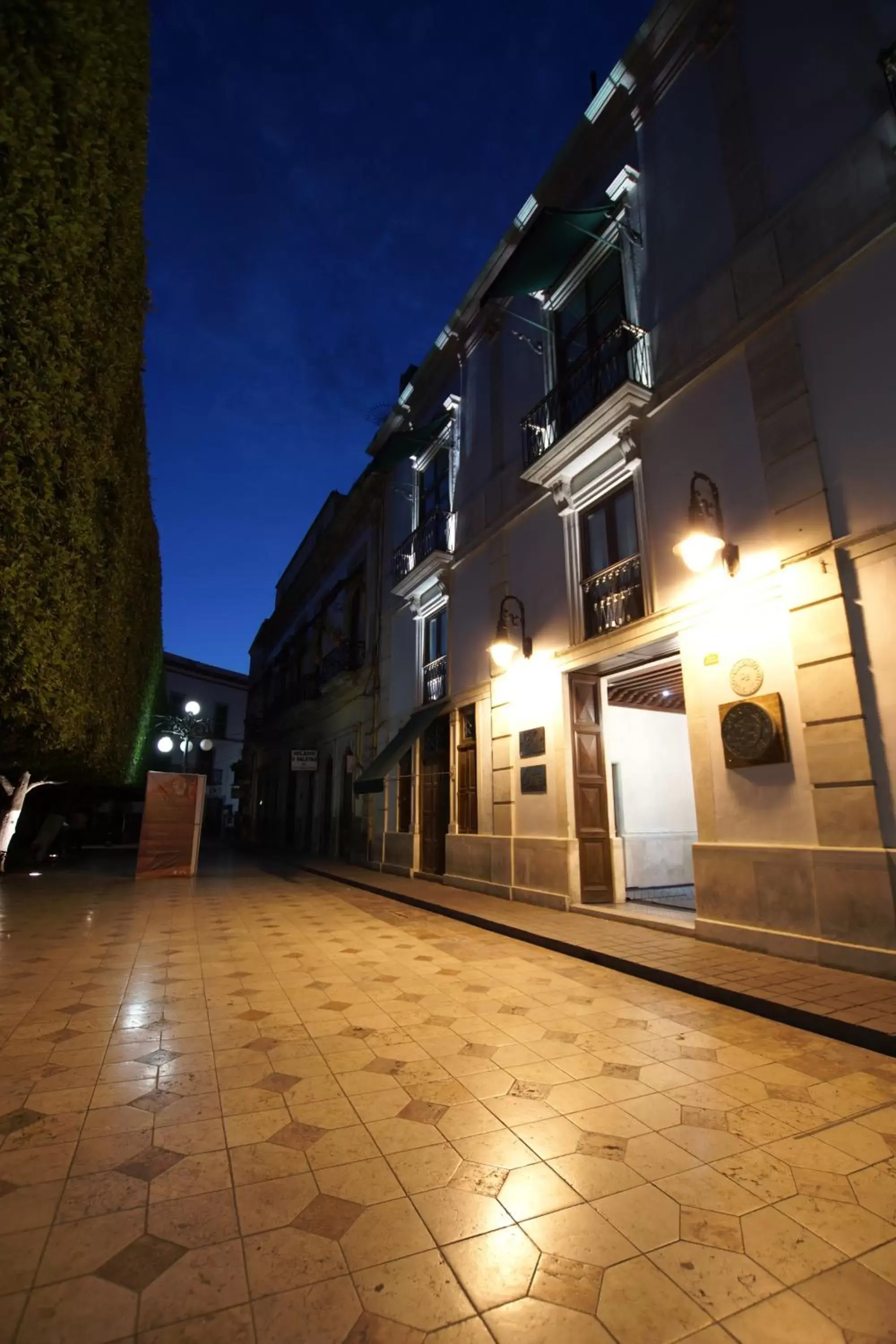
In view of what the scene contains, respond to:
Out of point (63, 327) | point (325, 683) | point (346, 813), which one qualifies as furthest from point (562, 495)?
point (346, 813)

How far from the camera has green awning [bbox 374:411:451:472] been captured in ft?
44.1

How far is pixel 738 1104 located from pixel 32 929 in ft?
24.9

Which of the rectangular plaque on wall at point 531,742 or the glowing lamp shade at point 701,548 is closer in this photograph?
the glowing lamp shade at point 701,548

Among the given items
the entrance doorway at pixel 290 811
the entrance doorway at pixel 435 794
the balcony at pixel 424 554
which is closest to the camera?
the entrance doorway at pixel 435 794

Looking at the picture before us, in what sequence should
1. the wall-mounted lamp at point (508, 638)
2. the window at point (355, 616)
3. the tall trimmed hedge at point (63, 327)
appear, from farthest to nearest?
the window at point (355, 616) < the wall-mounted lamp at point (508, 638) < the tall trimmed hedge at point (63, 327)

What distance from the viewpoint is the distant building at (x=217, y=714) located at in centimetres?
3900

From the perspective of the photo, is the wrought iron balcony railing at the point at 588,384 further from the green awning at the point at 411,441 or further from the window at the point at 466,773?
the window at the point at 466,773

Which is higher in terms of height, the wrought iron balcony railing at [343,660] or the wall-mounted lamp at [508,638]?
the wrought iron balcony railing at [343,660]

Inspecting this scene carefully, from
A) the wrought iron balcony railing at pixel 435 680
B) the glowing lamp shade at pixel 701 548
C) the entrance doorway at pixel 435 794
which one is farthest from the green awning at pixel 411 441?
the glowing lamp shade at pixel 701 548

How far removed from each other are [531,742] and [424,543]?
21.2ft

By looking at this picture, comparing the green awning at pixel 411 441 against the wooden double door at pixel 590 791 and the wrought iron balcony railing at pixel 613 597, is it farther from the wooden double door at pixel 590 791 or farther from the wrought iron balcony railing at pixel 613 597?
the wooden double door at pixel 590 791

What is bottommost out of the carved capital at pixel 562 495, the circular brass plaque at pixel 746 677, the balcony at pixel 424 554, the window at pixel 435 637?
the circular brass plaque at pixel 746 677

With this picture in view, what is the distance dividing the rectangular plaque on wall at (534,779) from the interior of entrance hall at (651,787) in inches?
63.9

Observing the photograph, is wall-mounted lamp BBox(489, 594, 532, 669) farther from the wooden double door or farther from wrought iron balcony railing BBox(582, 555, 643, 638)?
wrought iron balcony railing BBox(582, 555, 643, 638)
